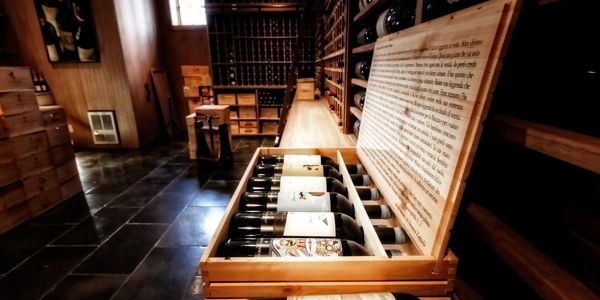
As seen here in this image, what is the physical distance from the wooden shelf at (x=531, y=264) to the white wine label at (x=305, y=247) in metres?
0.37

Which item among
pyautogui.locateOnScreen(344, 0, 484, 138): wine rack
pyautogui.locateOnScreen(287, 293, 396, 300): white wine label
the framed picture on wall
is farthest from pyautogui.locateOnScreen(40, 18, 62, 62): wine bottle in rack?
pyautogui.locateOnScreen(287, 293, 396, 300): white wine label

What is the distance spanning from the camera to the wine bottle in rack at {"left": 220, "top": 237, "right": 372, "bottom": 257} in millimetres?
742

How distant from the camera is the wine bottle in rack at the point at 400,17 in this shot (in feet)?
4.19

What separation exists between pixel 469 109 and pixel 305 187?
2.11 feet

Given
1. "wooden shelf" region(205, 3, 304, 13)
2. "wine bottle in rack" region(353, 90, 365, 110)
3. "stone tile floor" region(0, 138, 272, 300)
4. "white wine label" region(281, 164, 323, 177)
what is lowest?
"stone tile floor" region(0, 138, 272, 300)

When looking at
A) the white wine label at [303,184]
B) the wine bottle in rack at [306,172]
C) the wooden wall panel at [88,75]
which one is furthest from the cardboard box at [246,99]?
the white wine label at [303,184]

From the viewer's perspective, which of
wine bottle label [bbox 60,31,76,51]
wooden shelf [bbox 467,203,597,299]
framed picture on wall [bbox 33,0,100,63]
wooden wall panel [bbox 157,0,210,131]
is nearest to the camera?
wooden shelf [bbox 467,203,597,299]

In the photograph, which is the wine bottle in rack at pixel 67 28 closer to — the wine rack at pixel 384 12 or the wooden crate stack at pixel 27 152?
the wooden crate stack at pixel 27 152

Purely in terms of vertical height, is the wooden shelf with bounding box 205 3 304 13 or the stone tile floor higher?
the wooden shelf with bounding box 205 3 304 13

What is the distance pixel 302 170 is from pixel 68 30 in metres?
6.40

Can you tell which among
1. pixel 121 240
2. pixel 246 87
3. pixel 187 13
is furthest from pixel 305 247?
pixel 187 13

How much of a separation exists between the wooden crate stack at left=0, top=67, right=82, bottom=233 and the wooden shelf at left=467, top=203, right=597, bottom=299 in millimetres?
3867

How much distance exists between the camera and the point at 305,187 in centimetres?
109

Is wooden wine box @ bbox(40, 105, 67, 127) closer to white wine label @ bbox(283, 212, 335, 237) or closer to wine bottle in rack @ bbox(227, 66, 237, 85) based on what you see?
white wine label @ bbox(283, 212, 335, 237)
